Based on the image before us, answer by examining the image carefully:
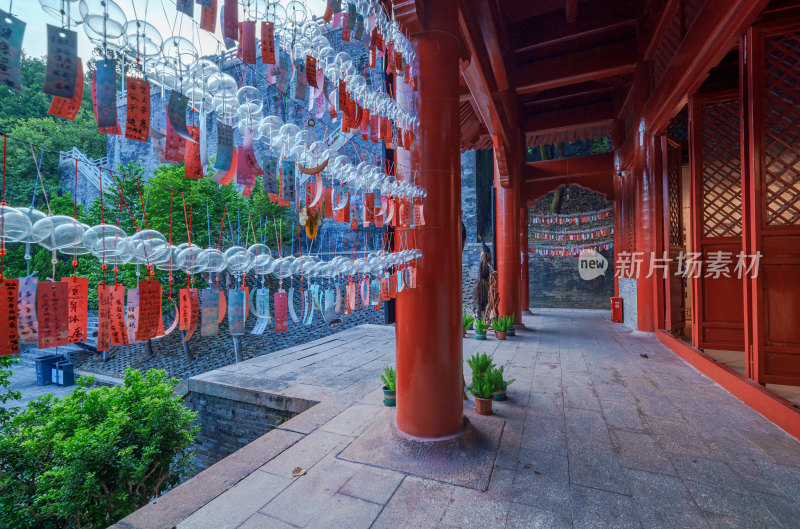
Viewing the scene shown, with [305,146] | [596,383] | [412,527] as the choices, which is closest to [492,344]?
[596,383]

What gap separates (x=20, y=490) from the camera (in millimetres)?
3189

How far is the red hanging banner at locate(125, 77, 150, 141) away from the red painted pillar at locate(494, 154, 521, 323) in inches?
273

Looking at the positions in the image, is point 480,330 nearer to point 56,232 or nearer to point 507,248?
point 507,248

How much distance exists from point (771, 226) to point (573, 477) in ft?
10.2

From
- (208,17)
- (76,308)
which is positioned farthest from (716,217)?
(76,308)

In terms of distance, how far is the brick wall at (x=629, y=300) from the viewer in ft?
22.4

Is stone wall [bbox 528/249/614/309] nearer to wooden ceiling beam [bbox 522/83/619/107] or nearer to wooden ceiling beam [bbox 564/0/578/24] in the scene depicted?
wooden ceiling beam [bbox 522/83/619/107]

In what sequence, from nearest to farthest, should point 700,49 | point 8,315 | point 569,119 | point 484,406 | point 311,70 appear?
point 8,315 < point 311,70 < point 484,406 < point 700,49 < point 569,119

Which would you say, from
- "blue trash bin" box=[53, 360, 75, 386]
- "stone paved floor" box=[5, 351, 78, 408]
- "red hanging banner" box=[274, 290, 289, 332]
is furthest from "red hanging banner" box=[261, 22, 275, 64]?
"blue trash bin" box=[53, 360, 75, 386]

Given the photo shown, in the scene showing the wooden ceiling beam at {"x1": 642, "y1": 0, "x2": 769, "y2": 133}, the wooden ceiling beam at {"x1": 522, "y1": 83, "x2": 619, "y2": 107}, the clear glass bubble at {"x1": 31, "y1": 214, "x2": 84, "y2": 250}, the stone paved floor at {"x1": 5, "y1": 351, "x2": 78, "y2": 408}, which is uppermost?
the wooden ceiling beam at {"x1": 522, "y1": 83, "x2": 619, "y2": 107}

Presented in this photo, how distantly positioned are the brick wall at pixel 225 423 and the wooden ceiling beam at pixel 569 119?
26.9 ft

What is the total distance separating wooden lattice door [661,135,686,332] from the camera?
5.89 m

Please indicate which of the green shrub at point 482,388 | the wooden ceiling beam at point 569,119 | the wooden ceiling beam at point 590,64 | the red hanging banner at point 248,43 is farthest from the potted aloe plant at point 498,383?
the wooden ceiling beam at point 569,119

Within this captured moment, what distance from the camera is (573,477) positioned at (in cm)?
218
